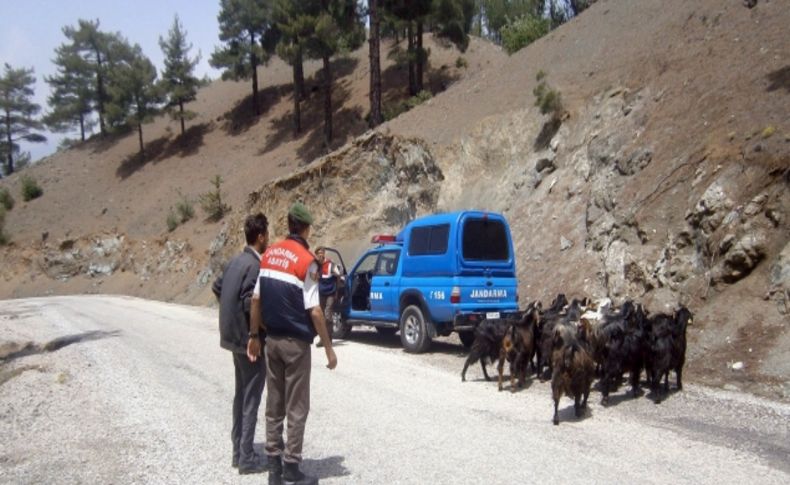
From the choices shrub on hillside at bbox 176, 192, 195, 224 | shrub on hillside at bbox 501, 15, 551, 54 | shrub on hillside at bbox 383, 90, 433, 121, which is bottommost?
shrub on hillside at bbox 176, 192, 195, 224

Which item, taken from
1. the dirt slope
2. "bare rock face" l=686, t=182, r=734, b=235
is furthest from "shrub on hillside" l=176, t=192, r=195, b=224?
"bare rock face" l=686, t=182, r=734, b=235

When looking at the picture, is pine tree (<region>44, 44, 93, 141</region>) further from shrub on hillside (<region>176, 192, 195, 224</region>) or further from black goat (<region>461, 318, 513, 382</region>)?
black goat (<region>461, 318, 513, 382</region>)

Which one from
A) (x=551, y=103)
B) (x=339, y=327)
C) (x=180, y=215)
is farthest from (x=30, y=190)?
(x=339, y=327)

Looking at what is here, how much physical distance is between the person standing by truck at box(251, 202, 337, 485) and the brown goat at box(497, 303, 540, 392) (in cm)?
471

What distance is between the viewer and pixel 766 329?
34.0 ft

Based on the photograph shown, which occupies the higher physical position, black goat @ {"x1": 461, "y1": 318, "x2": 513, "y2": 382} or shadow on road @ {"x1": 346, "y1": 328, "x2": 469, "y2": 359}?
black goat @ {"x1": 461, "y1": 318, "x2": 513, "y2": 382}

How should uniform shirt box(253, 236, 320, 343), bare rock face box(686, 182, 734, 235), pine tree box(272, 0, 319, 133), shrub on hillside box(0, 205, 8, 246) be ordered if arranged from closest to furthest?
uniform shirt box(253, 236, 320, 343)
bare rock face box(686, 182, 734, 235)
pine tree box(272, 0, 319, 133)
shrub on hillside box(0, 205, 8, 246)

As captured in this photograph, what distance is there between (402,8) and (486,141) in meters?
11.8

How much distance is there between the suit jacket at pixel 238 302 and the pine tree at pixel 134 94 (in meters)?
51.2

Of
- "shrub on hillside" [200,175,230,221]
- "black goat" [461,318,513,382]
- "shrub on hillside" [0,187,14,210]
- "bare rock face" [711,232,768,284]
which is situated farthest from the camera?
"shrub on hillside" [0,187,14,210]

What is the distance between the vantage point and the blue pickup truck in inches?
500

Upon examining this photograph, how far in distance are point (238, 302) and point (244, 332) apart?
265mm

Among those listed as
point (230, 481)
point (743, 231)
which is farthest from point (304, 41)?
point (230, 481)

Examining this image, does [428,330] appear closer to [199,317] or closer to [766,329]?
[766,329]
